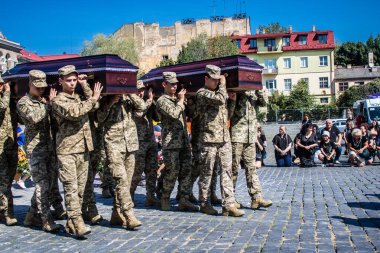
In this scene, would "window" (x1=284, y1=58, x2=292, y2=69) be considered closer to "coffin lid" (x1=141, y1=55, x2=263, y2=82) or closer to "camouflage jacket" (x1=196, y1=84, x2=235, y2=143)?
"coffin lid" (x1=141, y1=55, x2=263, y2=82)

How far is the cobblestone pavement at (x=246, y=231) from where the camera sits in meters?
5.68

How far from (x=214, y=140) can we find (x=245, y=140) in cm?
77

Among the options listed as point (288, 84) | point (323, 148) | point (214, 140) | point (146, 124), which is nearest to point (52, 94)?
point (214, 140)

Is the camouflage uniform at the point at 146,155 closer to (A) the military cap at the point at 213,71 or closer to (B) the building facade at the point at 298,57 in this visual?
(A) the military cap at the point at 213,71

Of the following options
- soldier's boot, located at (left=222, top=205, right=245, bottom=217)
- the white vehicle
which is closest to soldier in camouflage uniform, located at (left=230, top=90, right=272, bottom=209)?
soldier's boot, located at (left=222, top=205, right=245, bottom=217)

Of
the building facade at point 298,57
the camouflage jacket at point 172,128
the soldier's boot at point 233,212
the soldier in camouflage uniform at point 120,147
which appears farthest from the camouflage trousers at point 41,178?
the building facade at point 298,57

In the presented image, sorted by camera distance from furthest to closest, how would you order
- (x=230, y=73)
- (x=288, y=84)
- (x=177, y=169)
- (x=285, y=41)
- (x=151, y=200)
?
(x=288, y=84)
(x=285, y=41)
(x=151, y=200)
(x=177, y=169)
(x=230, y=73)

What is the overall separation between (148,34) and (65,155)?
70.1 meters

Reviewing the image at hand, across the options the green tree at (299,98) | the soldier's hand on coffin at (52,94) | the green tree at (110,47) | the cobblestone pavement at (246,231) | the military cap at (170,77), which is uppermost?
the green tree at (110,47)

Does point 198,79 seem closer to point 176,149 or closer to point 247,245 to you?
point 176,149

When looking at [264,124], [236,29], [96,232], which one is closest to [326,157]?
[96,232]

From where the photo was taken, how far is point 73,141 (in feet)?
20.9

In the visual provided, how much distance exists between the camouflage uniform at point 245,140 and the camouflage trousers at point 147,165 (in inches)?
59.6

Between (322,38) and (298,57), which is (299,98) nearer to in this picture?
(298,57)
